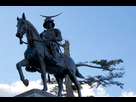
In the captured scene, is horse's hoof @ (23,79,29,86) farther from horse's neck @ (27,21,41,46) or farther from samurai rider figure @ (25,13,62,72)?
horse's neck @ (27,21,41,46)

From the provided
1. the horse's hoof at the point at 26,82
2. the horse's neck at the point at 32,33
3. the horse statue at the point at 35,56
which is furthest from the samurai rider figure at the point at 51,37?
the horse's hoof at the point at 26,82

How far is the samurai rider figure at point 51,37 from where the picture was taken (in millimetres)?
6848

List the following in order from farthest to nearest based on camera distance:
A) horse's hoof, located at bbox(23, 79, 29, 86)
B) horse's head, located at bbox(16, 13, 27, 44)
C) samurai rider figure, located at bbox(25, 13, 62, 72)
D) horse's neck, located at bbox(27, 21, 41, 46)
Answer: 1. samurai rider figure, located at bbox(25, 13, 62, 72)
2. horse's neck, located at bbox(27, 21, 41, 46)
3. horse's head, located at bbox(16, 13, 27, 44)
4. horse's hoof, located at bbox(23, 79, 29, 86)

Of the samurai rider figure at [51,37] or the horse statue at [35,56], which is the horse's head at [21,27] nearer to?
the horse statue at [35,56]

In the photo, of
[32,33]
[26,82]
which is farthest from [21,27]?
[26,82]

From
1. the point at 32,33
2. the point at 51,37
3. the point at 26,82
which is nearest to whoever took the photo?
the point at 26,82

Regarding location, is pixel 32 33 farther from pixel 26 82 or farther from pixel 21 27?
pixel 26 82

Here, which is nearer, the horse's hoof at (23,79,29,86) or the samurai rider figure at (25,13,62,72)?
the horse's hoof at (23,79,29,86)

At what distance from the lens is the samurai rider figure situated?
6848 mm

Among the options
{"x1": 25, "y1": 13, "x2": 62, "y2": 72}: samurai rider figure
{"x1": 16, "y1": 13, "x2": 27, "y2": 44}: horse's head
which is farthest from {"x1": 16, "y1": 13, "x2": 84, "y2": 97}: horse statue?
{"x1": 25, "y1": 13, "x2": 62, "y2": 72}: samurai rider figure

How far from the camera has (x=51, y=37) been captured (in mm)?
7422

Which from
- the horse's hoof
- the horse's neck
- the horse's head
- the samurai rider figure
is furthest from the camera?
the samurai rider figure

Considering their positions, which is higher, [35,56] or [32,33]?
[32,33]
